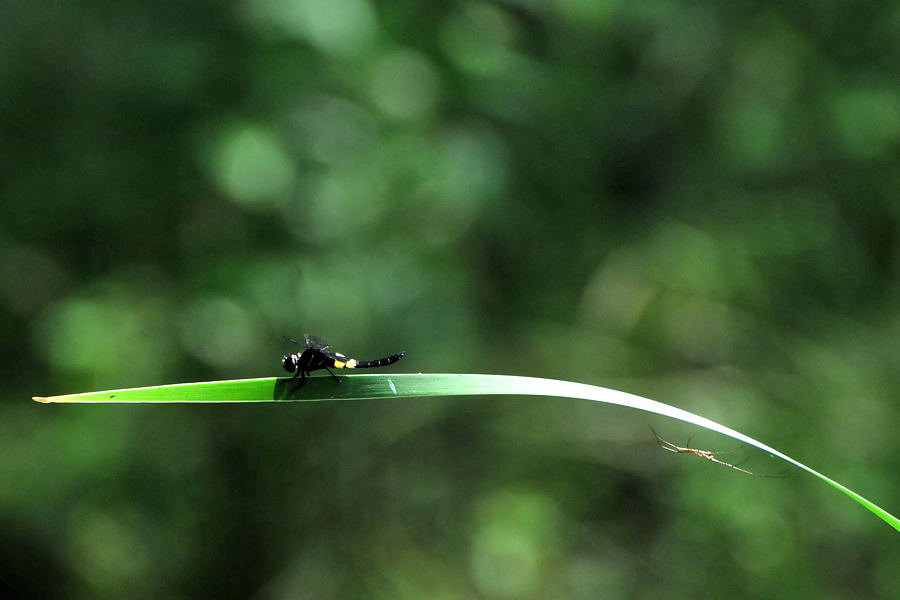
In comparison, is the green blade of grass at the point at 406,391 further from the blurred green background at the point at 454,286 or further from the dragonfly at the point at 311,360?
the blurred green background at the point at 454,286

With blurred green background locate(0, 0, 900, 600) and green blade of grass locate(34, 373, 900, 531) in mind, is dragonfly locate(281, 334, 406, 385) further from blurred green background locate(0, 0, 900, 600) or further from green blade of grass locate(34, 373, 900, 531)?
blurred green background locate(0, 0, 900, 600)

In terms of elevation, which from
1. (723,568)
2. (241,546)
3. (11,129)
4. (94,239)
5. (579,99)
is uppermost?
(579,99)

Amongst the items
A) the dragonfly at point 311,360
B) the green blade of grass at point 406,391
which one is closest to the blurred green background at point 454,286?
the dragonfly at point 311,360

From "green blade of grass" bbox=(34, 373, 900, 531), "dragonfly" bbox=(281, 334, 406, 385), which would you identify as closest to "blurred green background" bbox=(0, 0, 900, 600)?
"dragonfly" bbox=(281, 334, 406, 385)

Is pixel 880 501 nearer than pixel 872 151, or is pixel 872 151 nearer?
pixel 880 501

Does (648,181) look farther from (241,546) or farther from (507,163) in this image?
(241,546)

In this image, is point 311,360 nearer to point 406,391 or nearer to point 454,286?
point 406,391

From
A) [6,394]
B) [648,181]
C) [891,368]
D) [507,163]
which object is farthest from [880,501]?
[6,394]
